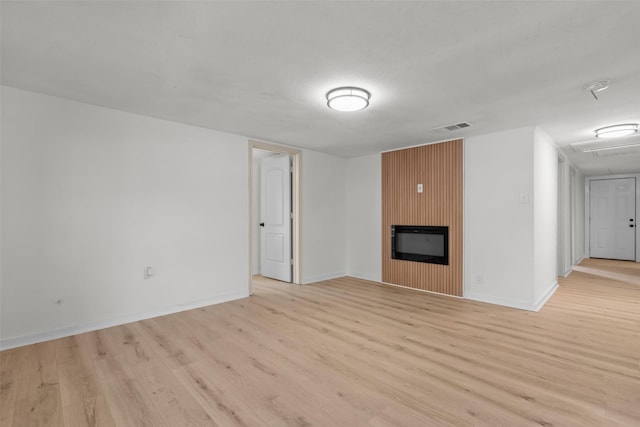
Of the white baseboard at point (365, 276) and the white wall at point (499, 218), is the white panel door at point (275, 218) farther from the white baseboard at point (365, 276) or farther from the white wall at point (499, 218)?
the white wall at point (499, 218)

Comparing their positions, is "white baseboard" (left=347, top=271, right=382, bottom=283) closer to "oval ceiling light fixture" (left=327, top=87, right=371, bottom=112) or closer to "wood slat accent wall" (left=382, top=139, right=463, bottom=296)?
"wood slat accent wall" (left=382, top=139, right=463, bottom=296)

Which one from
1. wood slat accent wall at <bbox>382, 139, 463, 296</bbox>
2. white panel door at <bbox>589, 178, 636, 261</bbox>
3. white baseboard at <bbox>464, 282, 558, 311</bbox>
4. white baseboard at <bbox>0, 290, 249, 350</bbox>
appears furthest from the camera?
white panel door at <bbox>589, 178, 636, 261</bbox>

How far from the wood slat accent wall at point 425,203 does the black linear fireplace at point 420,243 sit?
7 centimetres

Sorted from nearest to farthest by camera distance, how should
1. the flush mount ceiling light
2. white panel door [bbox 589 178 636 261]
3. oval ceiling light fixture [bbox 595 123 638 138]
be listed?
the flush mount ceiling light → oval ceiling light fixture [bbox 595 123 638 138] → white panel door [bbox 589 178 636 261]

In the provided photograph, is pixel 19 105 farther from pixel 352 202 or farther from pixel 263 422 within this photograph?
pixel 352 202

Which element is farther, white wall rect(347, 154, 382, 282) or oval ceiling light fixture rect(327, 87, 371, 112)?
white wall rect(347, 154, 382, 282)

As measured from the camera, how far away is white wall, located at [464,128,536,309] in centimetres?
391

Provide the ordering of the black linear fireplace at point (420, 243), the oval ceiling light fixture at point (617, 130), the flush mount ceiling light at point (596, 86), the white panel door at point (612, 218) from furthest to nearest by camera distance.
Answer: the white panel door at point (612, 218) < the black linear fireplace at point (420, 243) < the oval ceiling light fixture at point (617, 130) < the flush mount ceiling light at point (596, 86)

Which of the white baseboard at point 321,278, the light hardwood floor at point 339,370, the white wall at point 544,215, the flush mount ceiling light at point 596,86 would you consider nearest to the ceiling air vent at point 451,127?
the white wall at point 544,215

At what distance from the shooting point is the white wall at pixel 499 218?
3909 mm

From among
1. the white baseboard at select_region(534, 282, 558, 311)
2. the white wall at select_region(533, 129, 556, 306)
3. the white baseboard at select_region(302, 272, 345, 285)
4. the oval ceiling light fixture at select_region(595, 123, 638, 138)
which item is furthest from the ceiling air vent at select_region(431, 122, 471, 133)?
the white baseboard at select_region(302, 272, 345, 285)

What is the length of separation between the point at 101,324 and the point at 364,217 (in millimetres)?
4212

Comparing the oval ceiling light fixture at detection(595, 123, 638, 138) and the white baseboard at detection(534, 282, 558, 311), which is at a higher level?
the oval ceiling light fixture at detection(595, 123, 638, 138)

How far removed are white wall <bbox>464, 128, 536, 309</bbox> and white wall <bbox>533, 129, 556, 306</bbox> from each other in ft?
0.32
